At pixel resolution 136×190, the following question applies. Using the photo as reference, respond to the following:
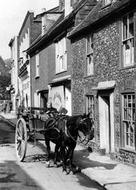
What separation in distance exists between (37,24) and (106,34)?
20.6 m

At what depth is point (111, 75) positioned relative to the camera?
→ 13.1m

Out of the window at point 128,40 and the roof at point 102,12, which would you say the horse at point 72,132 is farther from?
the roof at point 102,12

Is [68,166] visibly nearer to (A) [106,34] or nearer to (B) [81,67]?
(A) [106,34]

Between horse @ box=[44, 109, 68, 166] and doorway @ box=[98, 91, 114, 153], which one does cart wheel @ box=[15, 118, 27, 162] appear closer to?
horse @ box=[44, 109, 68, 166]

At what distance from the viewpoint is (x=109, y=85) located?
13.1 meters

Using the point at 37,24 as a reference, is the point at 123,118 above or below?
below

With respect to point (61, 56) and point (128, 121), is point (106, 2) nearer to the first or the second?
point (128, 121)

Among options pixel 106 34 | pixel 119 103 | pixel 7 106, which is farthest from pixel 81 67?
pixel 7 106

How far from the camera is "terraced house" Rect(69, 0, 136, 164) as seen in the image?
11.8 meters

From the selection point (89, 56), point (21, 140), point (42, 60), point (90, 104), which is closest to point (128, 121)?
point (21, 140)

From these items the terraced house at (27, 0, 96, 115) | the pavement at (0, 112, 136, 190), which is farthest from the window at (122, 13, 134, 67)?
the terraced house at (27, 0, 96, 115)

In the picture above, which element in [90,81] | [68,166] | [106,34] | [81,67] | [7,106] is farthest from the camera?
[7,106]

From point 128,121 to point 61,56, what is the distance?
31.6 feet

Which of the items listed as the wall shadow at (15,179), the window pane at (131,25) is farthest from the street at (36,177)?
the window pane at (131,25)
